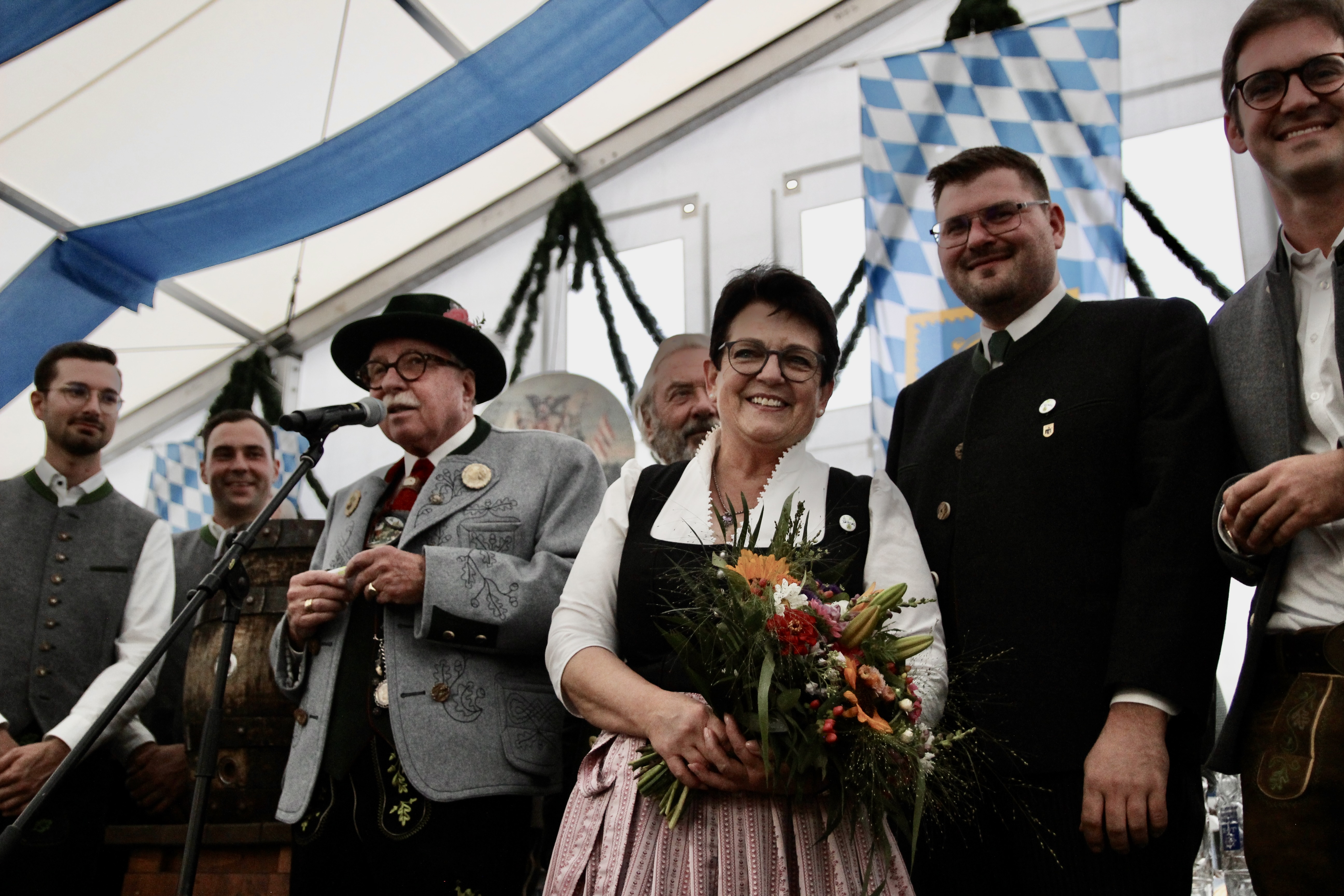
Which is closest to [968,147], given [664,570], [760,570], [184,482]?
[664,570]

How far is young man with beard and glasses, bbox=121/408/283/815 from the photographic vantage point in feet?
A: 10.0

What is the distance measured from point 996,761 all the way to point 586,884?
0.74m

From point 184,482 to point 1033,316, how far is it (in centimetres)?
506

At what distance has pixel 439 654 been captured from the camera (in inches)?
92.4

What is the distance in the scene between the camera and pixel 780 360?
78.9 inches

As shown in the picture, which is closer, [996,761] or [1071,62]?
[996,761]

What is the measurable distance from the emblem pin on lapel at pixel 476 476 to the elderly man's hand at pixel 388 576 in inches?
10.8

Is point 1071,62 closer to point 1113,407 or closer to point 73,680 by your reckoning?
point 1113,407

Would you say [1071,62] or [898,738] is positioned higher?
[1071,62]

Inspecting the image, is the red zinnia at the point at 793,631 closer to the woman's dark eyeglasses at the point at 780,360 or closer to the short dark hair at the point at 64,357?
the woman's dark eyeglasses at the point at 780,360

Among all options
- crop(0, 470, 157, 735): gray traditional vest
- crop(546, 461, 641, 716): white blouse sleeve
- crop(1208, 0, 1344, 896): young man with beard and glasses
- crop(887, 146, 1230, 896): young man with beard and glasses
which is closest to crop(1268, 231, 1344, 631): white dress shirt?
crop(1208, 0, 1344, 896): young man with beard and glasses

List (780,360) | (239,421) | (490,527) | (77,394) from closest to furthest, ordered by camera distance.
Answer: (780,360)
(490,527)
(77,394)
(239,421)

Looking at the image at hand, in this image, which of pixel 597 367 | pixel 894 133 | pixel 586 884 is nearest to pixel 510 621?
pixel 586 884

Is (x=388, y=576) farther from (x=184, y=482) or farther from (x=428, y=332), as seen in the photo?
(x=184, y=482)
